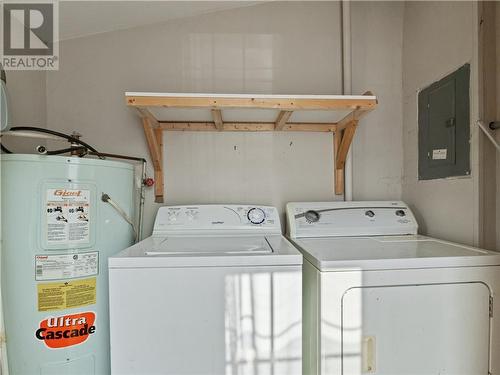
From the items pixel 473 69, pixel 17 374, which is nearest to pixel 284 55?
pixel 473 69

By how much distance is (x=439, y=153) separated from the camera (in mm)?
1605

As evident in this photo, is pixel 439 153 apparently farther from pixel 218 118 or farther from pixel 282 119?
pixel 218 118

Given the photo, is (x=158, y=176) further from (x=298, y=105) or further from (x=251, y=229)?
(x=298, y=105)

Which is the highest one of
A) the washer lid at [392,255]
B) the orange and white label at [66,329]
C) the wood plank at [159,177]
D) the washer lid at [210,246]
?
the wood plank at [159,177]

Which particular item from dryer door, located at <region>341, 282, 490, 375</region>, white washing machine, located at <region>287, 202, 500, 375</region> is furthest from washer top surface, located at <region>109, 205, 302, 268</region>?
dryer door, located at <region>341, 282, 490, 375</region>

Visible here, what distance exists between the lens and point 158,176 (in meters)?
1.87

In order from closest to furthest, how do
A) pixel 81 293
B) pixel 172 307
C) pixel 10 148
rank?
pixel 172 307 → pixel 81 293 → pixel 10 148

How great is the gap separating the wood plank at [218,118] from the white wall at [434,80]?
4.19 ft

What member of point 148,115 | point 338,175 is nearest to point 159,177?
point 148,115

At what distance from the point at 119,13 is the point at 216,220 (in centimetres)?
140

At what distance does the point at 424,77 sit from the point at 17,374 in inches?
103

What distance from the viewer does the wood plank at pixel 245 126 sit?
6.09 ft

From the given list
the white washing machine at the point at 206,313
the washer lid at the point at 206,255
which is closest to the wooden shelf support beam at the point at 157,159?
the washer lid at the point at 206,255

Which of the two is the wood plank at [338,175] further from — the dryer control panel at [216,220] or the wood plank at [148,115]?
the wood plank at [148,115]
